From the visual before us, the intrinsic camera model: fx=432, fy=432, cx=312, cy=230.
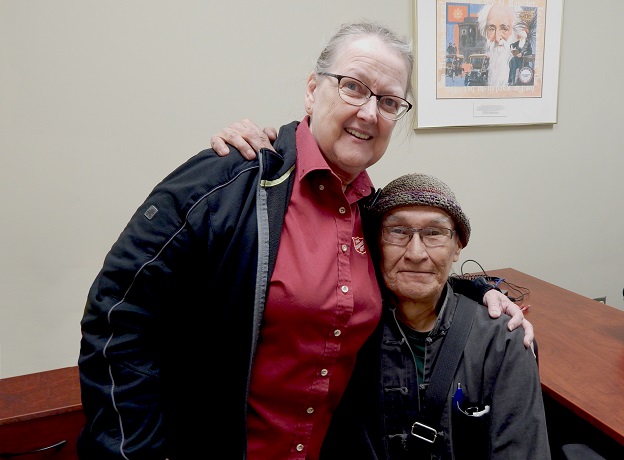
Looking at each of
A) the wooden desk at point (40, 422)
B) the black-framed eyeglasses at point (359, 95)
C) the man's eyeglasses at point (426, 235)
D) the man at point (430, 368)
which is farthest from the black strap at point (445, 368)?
the wooden desk at point (40, 422)

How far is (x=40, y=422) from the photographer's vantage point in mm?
1286

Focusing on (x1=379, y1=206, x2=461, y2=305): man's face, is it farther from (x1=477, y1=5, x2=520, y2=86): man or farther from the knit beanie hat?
(x1=477, y1=5, x2=520, y2=86): man

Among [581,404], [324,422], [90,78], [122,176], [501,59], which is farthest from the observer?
[501,59]

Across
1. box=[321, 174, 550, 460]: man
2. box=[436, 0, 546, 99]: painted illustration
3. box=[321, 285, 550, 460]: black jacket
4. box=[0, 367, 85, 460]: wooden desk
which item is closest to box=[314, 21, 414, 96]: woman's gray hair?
box=[321, 174, 550, 460]: man

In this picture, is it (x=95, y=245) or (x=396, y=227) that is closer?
(x=396, y=227)

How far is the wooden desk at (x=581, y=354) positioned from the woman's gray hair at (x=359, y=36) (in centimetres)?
100

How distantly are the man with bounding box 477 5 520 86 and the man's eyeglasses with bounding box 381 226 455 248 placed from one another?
135 cm

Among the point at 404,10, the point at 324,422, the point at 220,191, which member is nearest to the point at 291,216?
the point at 220,191

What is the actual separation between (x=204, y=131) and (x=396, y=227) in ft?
3.28

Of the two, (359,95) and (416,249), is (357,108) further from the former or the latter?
(416,249)

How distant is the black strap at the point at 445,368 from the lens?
3.38 feet

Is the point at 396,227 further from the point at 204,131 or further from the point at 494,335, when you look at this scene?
the point at 204,131

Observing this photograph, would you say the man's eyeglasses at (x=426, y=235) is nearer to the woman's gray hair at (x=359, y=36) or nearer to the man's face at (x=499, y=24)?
the woman's gray hair at (x=359, y=36)

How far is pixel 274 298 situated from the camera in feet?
2.83
